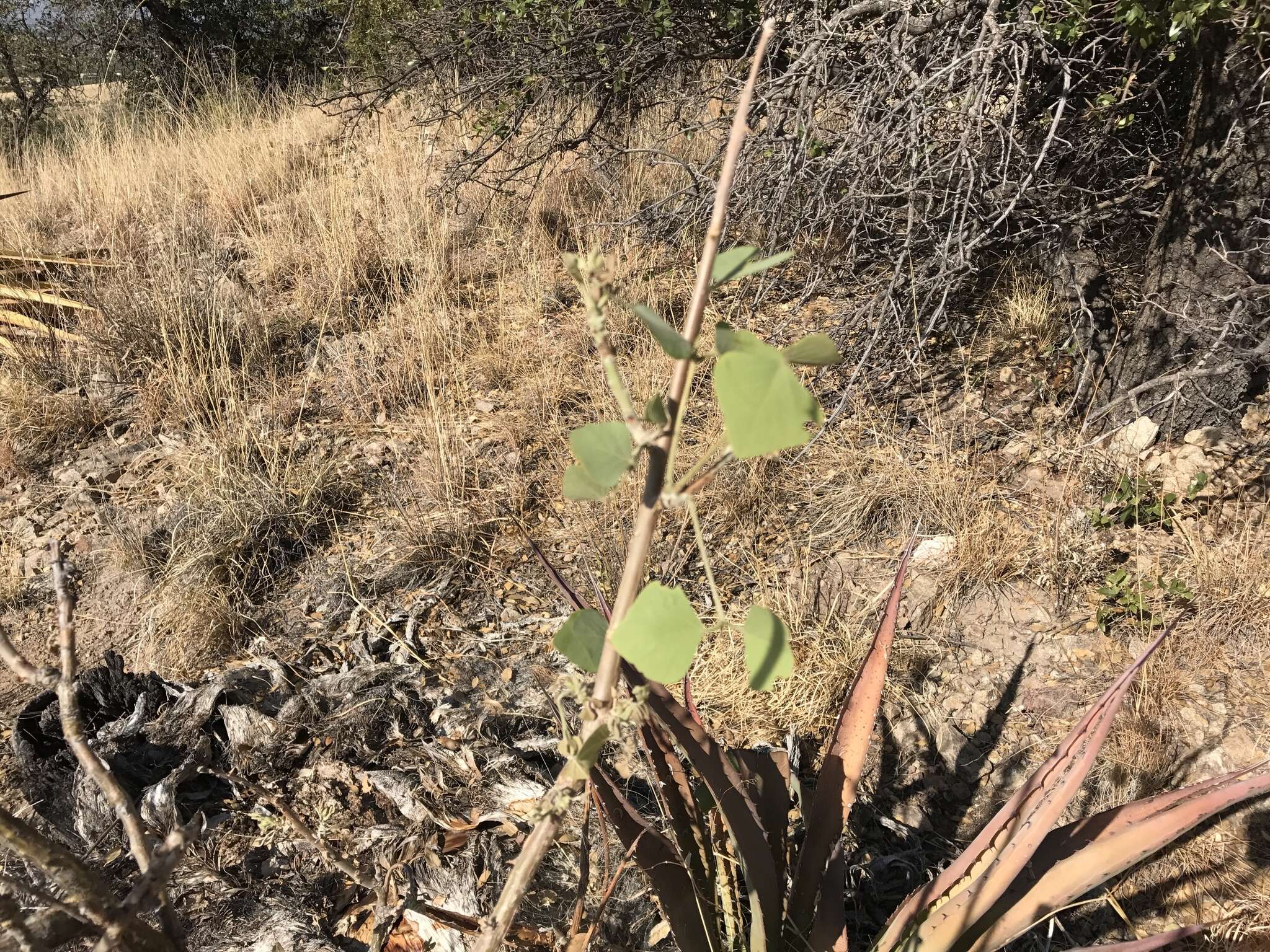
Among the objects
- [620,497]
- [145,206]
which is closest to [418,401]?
[620,497]

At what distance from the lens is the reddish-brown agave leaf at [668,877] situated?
47.6 inches

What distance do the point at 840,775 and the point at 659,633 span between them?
3.28 feet

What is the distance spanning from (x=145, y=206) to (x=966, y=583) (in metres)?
5.35

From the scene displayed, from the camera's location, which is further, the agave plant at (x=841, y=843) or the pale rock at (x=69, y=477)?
the pale rock at (x=69, y=477)

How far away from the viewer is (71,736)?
672mm

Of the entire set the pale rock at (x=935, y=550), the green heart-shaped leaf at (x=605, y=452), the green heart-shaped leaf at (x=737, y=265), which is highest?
the green heart-shaped leaf at (x=737, y=265)

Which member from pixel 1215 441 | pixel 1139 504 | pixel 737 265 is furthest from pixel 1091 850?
pixel 1215 441

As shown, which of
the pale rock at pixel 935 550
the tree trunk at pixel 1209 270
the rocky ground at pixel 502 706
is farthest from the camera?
the pale rock at pixel 935 550

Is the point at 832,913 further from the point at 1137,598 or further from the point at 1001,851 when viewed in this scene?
the point at 1137,598

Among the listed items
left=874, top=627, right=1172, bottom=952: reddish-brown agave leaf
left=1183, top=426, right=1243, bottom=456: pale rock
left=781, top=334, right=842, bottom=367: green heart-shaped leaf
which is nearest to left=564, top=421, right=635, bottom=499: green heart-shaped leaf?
left=781, top=334, right=842, bottom=367: green heart-shaped leaf

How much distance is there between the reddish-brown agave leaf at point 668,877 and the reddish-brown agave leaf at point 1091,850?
403mm

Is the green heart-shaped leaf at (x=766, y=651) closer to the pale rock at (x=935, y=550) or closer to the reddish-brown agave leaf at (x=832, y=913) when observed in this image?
the reddish-brown agave leaf at (x=832, y=913)

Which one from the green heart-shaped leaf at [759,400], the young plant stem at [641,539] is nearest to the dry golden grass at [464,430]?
the young plant stem at [641,539]

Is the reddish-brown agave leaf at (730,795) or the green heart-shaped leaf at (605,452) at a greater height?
the green heart-shaped leaf at (605,452)
